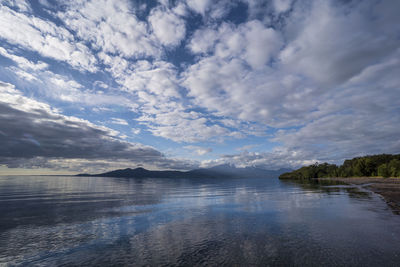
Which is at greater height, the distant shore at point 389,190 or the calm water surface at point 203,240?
the calm water surface at point 203,240

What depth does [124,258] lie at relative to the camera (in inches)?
619

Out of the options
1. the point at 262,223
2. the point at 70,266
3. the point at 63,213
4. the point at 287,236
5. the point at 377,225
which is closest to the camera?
the point at 70,266

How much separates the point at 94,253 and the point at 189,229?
10.5 m

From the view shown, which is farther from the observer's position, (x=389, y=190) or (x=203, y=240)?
A: (x=389, y=190)

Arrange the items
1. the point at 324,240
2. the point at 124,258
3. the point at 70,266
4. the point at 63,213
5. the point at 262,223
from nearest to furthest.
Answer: the point at 70,266 < the point at 124,258 < the point at 324,240 < the point at 262,223 < the point at 63,213

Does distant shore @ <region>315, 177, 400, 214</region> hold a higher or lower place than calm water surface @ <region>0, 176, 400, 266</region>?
lower

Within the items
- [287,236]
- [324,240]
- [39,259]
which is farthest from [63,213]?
[324,240]

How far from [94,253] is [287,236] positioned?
18565 mm

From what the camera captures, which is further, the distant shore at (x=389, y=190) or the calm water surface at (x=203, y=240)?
the distant shore at (x=389, y=190)

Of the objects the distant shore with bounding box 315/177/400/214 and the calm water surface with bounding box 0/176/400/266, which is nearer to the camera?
the calm water surface with bounding box 0/176/400/266

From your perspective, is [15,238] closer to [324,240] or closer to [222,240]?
[222,240]

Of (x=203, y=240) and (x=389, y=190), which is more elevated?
(x=203, y=240)

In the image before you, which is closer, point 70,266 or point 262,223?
point 70,266

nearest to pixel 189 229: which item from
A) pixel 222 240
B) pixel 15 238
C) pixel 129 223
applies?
pixel 222 240
